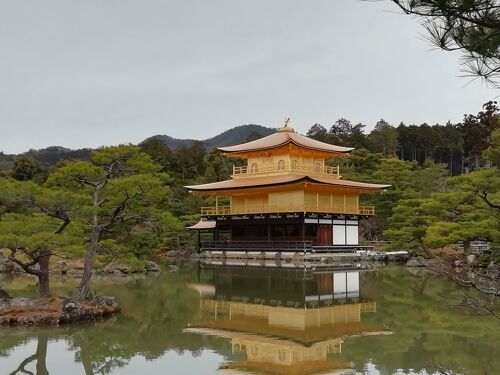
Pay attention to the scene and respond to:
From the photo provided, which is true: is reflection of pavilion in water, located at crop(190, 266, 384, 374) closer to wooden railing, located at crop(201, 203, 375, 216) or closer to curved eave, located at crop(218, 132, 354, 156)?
wooden railing, located at crop(201, 203, 375, 216)

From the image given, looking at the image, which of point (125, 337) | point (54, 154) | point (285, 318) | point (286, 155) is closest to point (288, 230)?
point (286, 155)

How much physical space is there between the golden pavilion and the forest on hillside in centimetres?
252

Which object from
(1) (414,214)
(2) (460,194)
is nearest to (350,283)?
(2) (460,194)

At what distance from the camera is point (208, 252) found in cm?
3098

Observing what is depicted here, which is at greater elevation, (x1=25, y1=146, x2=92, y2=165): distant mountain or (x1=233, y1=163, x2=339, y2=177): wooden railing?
(x1=25, y1=146, x2=92, y2=165): distant mountain

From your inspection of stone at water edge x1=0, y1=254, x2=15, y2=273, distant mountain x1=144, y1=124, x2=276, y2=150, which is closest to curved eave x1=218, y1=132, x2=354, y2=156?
stone at water edge x1=0, y1=254, x2=15, y2=273

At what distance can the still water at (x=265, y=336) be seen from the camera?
7.79 metres

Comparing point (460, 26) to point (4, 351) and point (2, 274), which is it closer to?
point (4, 351)

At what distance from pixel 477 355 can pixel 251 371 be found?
3.36 metres

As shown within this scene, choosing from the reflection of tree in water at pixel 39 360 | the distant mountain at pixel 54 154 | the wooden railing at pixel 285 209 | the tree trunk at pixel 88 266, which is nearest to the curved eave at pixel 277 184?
the wooden railing at pixel 285 209

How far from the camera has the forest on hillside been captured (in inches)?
431

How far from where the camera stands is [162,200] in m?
12.5

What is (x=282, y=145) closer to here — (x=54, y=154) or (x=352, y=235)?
(x=352, y=235)

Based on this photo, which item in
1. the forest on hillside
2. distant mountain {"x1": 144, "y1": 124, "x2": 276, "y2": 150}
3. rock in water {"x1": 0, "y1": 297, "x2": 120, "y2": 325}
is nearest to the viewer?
rock in water {"x1": 0, "y1": 297, "x2": 120, "y2": 325}
